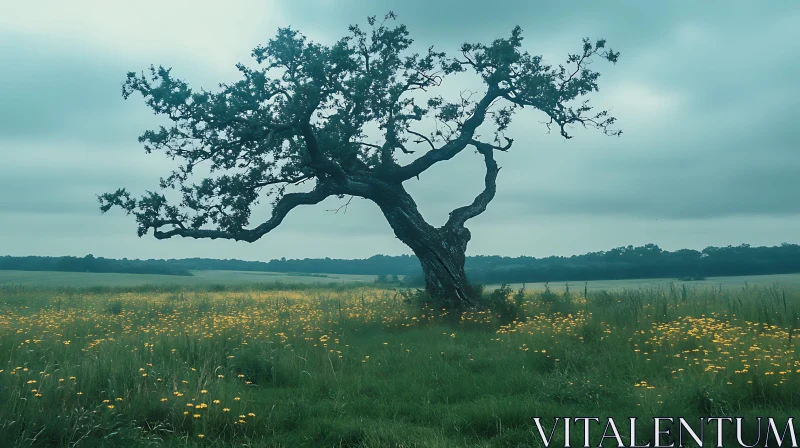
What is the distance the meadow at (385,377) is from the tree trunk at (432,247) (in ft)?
8.82

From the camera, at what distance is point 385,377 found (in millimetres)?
9375

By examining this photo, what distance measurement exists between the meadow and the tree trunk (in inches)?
106

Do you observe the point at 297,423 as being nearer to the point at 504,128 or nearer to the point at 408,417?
the point at 408,417

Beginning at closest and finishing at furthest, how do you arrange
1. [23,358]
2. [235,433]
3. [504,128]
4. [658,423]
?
[658,423], [235,433], [23,358], [504,128]

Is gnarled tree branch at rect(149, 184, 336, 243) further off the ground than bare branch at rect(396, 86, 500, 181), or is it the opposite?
bare branch at rect(396, 86, 500, 181)

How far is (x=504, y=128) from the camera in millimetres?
20656

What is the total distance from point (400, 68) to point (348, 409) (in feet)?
46.0

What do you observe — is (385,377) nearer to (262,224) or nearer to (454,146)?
(262,224)

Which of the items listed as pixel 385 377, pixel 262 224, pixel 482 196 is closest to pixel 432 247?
pixel 482 196

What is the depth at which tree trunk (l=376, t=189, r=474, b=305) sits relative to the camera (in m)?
17.8

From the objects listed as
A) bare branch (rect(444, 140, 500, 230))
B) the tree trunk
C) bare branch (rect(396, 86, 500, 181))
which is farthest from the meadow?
bare branch (rect(396, 86, 500, 181))

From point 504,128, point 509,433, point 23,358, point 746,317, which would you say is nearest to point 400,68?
point 504,128

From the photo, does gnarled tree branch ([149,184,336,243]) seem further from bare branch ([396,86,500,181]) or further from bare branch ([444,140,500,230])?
bare branch ([444,140,500,230])

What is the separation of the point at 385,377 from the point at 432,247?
8.78 m
